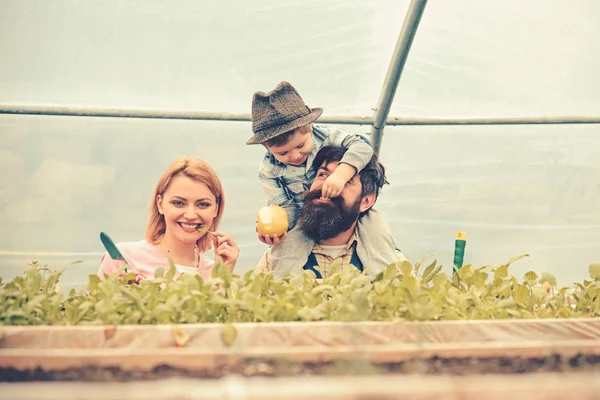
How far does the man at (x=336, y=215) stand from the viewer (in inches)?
111

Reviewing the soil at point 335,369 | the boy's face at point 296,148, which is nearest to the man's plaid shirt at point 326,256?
the boy's face at point 296,148

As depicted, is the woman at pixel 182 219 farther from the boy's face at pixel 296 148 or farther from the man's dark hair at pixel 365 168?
the man's dark hair at pixel 365 168

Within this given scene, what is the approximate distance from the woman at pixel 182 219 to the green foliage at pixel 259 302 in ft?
2.62

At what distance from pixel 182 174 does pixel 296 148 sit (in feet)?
1.61

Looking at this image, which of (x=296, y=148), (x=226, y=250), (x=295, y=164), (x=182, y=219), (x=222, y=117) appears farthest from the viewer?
(x=222, y=117)

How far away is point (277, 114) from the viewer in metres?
2.68

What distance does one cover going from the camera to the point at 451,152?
169 inches

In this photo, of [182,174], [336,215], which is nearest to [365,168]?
[336,215]

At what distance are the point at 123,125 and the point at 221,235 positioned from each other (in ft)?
5.69

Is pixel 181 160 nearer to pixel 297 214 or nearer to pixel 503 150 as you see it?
pixel 297 214

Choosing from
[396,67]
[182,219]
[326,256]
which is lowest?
[326,256]

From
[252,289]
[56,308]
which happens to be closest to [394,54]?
[252,289]

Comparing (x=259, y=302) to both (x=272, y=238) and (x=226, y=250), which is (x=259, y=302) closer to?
(x=226, y=250)

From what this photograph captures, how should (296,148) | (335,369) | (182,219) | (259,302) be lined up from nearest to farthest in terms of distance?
(335,369) → (259,302) → (182,219) → (296,148)
